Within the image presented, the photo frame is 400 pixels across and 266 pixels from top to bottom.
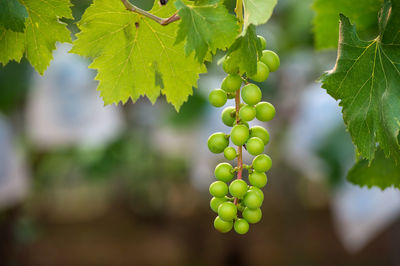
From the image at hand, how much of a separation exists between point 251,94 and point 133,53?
0.54ft

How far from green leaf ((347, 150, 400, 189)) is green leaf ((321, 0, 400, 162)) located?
19 cm

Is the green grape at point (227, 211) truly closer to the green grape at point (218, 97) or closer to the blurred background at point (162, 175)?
the green grape at point (218, 97)

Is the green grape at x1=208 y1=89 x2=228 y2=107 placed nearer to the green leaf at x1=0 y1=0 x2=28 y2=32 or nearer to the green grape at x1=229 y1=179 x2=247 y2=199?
the green grape at x1=229 y1=179 x2=247 y2=199

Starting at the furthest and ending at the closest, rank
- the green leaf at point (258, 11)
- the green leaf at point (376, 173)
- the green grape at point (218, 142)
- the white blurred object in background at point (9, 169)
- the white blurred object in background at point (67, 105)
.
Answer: the white blurred object in background at point (67, 105) → the white blurred object in background at point (9, 169) → the green leaf at point (376, 173) → the green grape at point (218, 142) → the green leaf at point (258, 11)

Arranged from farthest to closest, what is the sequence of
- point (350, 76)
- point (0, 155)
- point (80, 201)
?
point (80, 201)
point (0, 155)
point (350, 76)

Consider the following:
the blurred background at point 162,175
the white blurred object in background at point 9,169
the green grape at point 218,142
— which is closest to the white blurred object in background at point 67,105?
the blurred background at point 162,175

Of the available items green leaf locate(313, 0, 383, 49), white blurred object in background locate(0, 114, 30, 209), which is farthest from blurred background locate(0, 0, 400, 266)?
green leaf locate(313, 0, 383, 49)

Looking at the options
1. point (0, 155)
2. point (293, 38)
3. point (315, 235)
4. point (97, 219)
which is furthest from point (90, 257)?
point (293, 38)

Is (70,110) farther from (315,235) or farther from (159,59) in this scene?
(159,59)

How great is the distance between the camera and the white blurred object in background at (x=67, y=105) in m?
3.21

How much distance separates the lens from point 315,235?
13.6 ft

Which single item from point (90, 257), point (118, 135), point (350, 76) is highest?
point (118, 135)

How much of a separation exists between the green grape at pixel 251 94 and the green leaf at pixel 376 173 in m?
0.25

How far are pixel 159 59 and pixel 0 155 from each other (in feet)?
9.46
